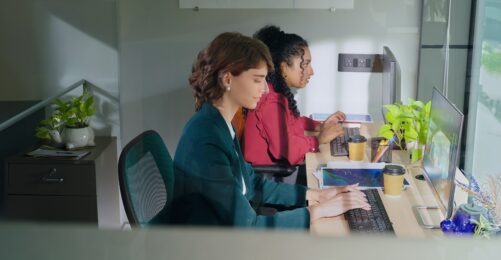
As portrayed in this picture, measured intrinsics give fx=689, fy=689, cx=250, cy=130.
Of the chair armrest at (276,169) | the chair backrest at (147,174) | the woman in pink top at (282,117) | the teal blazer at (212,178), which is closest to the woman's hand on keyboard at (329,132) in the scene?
the woman in pink top at (282,117)

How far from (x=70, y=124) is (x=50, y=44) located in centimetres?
17

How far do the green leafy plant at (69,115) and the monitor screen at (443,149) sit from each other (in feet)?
2.66

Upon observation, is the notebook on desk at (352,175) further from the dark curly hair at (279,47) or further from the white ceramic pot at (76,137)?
the white ceramic pot at (76,137)

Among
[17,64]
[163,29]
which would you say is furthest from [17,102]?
[163,29]

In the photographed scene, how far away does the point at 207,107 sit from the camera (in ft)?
4.98

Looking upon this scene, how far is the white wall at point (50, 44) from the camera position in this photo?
4.57ft

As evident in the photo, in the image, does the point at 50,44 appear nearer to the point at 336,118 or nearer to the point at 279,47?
the point at 279,47

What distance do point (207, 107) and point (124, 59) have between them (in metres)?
0.21

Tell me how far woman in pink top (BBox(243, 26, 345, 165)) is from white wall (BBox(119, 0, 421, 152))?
0.04m

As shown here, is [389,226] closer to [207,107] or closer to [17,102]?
[207,107]

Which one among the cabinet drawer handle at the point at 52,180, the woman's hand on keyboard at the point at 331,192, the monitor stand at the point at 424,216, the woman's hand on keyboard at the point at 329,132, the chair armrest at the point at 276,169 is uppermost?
the woman's hand on keyboard at the point at 329,132

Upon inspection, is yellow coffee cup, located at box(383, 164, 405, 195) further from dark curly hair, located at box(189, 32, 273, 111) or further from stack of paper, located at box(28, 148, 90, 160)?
stack of paper, located at box(28, 148, 90, 160)

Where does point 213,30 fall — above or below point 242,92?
above

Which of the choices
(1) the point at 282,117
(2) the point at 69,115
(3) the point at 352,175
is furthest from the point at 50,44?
(3) the point at 352,175
